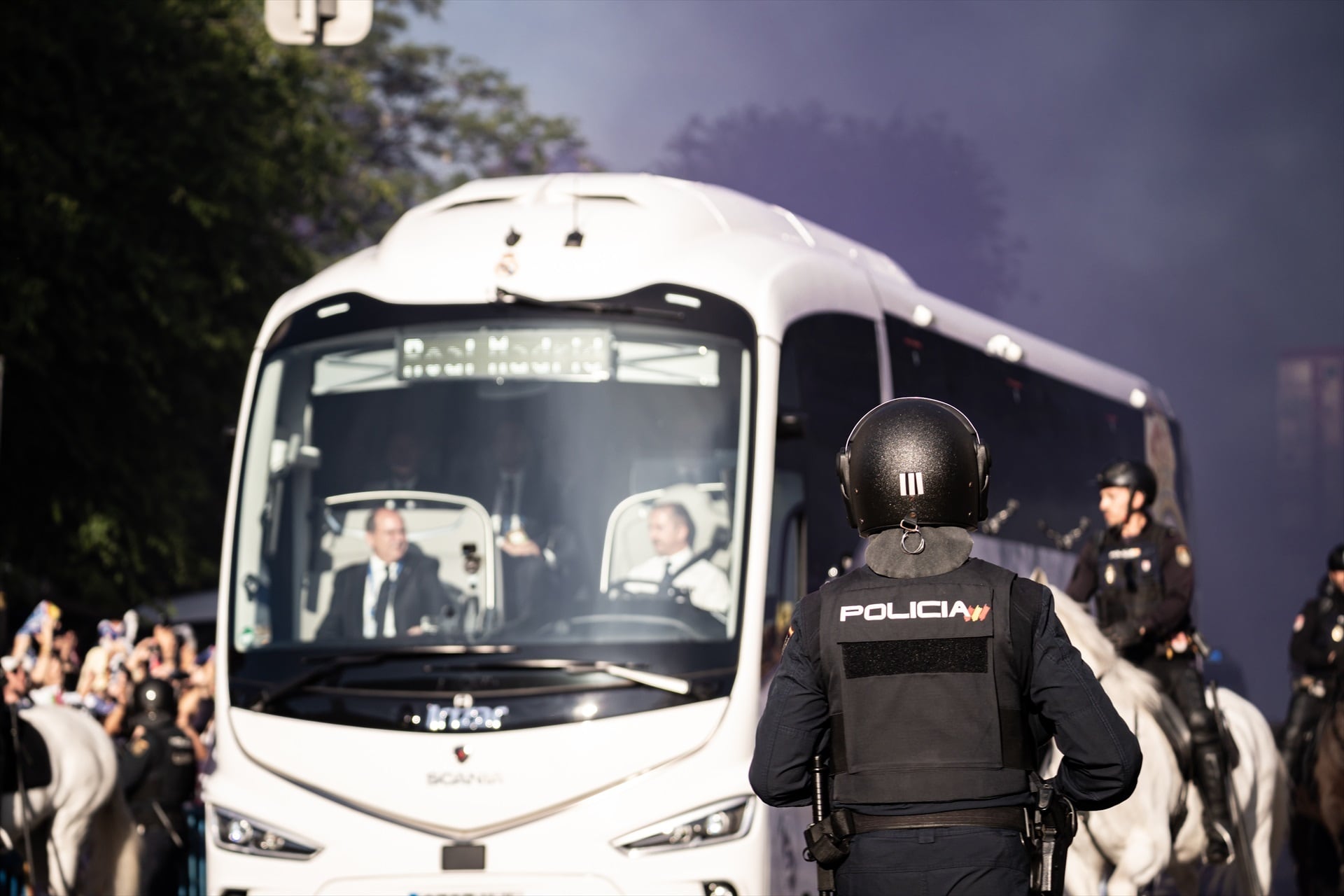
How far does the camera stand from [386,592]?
8.55 m

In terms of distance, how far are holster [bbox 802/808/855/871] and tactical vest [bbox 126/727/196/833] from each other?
8.01 meters

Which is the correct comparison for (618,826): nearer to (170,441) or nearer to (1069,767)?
(1069,767)

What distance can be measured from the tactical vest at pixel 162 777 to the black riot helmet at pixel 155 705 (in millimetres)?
58

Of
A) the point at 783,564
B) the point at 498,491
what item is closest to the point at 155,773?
the point at 498,491

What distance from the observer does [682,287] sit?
9.06m

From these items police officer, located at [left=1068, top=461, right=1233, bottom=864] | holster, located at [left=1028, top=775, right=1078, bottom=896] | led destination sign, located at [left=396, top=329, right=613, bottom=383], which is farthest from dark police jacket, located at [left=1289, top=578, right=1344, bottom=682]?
holster, located at [left=1028, top=775, right=1078, bottom=896]

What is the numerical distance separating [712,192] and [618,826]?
3821mm

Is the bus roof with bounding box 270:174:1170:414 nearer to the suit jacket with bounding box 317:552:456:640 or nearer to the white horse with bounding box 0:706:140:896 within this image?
the suit jacket with bounding box 317:552:456:640

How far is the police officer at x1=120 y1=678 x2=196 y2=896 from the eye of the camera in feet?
37.2

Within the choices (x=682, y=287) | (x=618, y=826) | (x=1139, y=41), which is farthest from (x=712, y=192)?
(x=1139, y=41)

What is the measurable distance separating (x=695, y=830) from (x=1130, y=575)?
2768 millimetres

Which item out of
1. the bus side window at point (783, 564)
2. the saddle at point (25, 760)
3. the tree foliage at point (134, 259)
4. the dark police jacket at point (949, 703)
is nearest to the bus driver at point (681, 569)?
the bus side window at point (783, 564)

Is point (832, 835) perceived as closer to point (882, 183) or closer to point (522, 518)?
A: point (522, 518)

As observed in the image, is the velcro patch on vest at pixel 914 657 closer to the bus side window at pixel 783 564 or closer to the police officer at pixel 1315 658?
the bus side window at pixel 783 564
